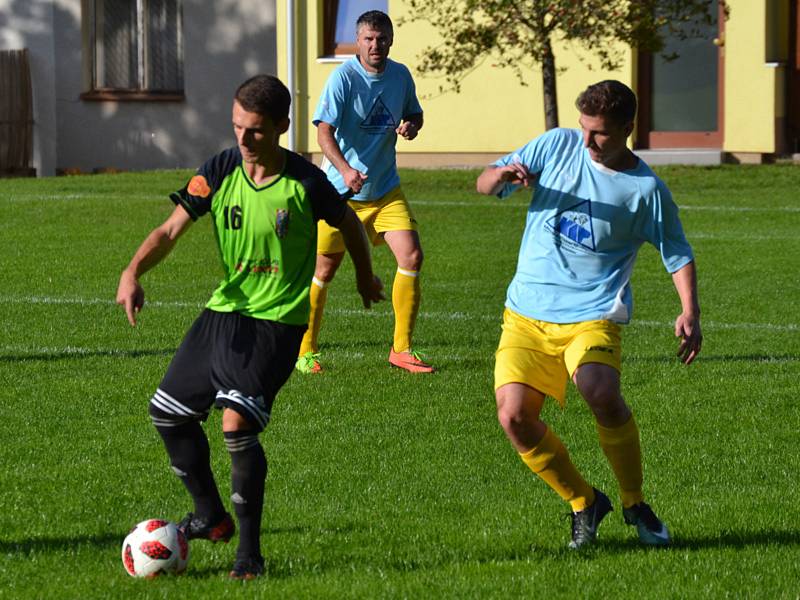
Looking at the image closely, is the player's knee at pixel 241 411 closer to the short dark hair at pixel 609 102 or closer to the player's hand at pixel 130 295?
the player's hand at pixel 130 295

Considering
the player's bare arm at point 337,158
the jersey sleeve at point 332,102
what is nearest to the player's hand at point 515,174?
the player's bare arm at point 337,158

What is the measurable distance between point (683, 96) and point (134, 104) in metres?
11.7

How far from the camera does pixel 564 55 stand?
85.1ft

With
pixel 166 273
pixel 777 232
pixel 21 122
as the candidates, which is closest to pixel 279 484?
pixel 166 273

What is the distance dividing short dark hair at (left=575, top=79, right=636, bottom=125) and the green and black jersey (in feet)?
3.21

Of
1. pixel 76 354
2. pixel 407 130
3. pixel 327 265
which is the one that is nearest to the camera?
pixel 407 130

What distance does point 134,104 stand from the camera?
106 ft

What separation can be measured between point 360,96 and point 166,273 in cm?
551

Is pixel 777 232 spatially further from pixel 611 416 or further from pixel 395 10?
pixel 611 416

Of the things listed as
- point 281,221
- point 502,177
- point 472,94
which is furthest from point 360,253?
point 472,94

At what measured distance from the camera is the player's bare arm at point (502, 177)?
596 centimetres

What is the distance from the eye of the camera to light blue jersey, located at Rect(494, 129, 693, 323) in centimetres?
612

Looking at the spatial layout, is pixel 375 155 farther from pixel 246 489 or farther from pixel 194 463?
pixel 246 489

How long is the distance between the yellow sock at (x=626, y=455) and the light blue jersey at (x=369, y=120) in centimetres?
443
